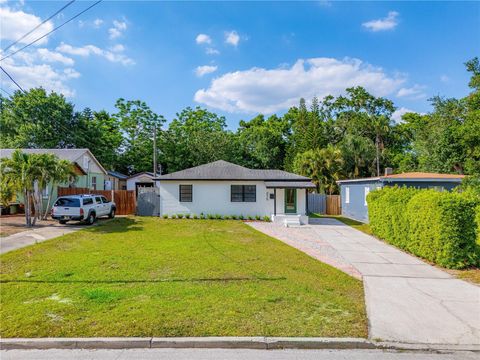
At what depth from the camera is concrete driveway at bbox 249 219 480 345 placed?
15.1 ft

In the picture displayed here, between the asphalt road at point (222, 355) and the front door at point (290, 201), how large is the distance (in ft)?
49.2

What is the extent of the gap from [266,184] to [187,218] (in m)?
5.50

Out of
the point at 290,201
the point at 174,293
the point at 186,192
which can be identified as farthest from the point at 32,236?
the point at 290,201

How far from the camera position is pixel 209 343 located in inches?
164

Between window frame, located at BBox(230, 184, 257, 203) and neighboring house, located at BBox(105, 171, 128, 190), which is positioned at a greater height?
neighboring house, located at BBox(105, 171, 128, 190)

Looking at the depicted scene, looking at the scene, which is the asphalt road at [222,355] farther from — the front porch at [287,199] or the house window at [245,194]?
the house window at [245,194]

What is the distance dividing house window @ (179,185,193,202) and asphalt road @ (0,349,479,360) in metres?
15.6

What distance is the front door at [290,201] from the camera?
19.1 meters

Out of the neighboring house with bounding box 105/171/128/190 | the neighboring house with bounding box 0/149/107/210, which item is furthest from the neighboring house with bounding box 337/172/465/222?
the neighboring house with bounding box 105/171/128/190

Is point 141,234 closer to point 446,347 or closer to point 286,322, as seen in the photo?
point 286,322

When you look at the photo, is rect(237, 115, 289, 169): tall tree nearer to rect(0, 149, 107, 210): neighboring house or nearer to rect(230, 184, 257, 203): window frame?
rect(0, 149, 107, 210): neighboring house

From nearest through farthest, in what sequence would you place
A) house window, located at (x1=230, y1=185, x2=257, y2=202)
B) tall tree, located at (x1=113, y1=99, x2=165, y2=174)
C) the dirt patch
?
the dirt patch → house window, located at (x1=230, y1=185, x2=257, y2=202) → tall tree, located at (x1=113, y1=99, x2=165, y2=174)

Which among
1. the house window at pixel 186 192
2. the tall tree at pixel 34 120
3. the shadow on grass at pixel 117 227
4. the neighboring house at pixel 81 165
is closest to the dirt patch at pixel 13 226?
the shadow on grass at pixel 117 227

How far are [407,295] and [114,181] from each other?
1317 inches
